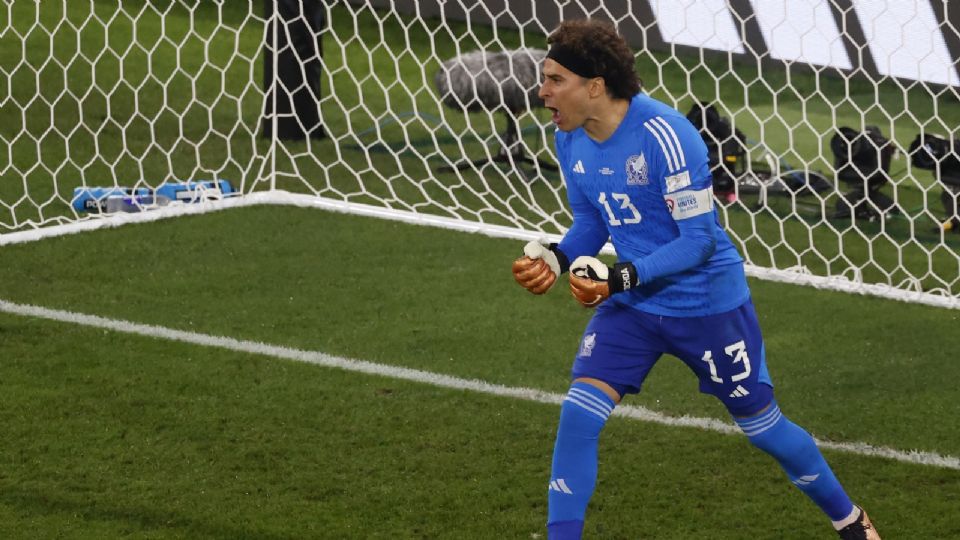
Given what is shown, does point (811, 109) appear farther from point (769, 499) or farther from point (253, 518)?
point (253, 518)

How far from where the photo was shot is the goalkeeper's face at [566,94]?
4.38m

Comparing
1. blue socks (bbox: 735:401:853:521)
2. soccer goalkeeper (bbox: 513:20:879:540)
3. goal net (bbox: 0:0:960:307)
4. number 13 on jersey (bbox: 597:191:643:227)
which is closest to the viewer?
soccer goalkeeper (bbox: 513:20:879:540)

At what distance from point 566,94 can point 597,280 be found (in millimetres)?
557

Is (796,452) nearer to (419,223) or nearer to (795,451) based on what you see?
(795,451)

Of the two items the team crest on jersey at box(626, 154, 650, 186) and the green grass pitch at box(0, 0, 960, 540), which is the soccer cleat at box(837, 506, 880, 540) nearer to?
the green grass pitch at box(0, 0, 960, 540)

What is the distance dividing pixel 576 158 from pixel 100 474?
2.06 metres

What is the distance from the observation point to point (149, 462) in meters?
5.50

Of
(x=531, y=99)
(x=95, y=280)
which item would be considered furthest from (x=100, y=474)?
(x=531, y=99)

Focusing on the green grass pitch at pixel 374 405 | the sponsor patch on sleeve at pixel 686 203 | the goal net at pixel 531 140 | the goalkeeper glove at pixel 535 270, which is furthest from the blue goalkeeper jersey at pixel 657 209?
the goal net at pixel 531 140

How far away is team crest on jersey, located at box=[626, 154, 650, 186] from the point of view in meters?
4.36

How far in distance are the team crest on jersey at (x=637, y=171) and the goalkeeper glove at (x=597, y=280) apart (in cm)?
26

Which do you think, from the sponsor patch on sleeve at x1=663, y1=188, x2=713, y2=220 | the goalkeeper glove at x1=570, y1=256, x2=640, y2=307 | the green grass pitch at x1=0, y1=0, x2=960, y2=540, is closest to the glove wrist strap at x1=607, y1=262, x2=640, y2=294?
the goalkeeper glove at x1=570, y1=256, x2=640, y2=307

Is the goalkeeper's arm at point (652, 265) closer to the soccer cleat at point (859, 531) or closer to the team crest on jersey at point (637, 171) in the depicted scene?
the team crest on jersey at point (637, 171)

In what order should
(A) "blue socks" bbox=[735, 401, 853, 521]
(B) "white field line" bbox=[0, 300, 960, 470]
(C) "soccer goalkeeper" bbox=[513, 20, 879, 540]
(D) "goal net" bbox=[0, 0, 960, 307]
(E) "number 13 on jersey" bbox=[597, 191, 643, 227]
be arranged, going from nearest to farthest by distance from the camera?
(C) "soccer goalkeeper" bbox=[513, 20, 879, 540]
(E) "number 13 on jersey" bbox=[597, 191, 643, 227]
(A) "blue socks" bbox=[735, 401, 853, 521]
(B) "white field line" bbox=[0, 300, 960, 470]
(D) "goal net" bbox=[0, 0, 960, 307]
